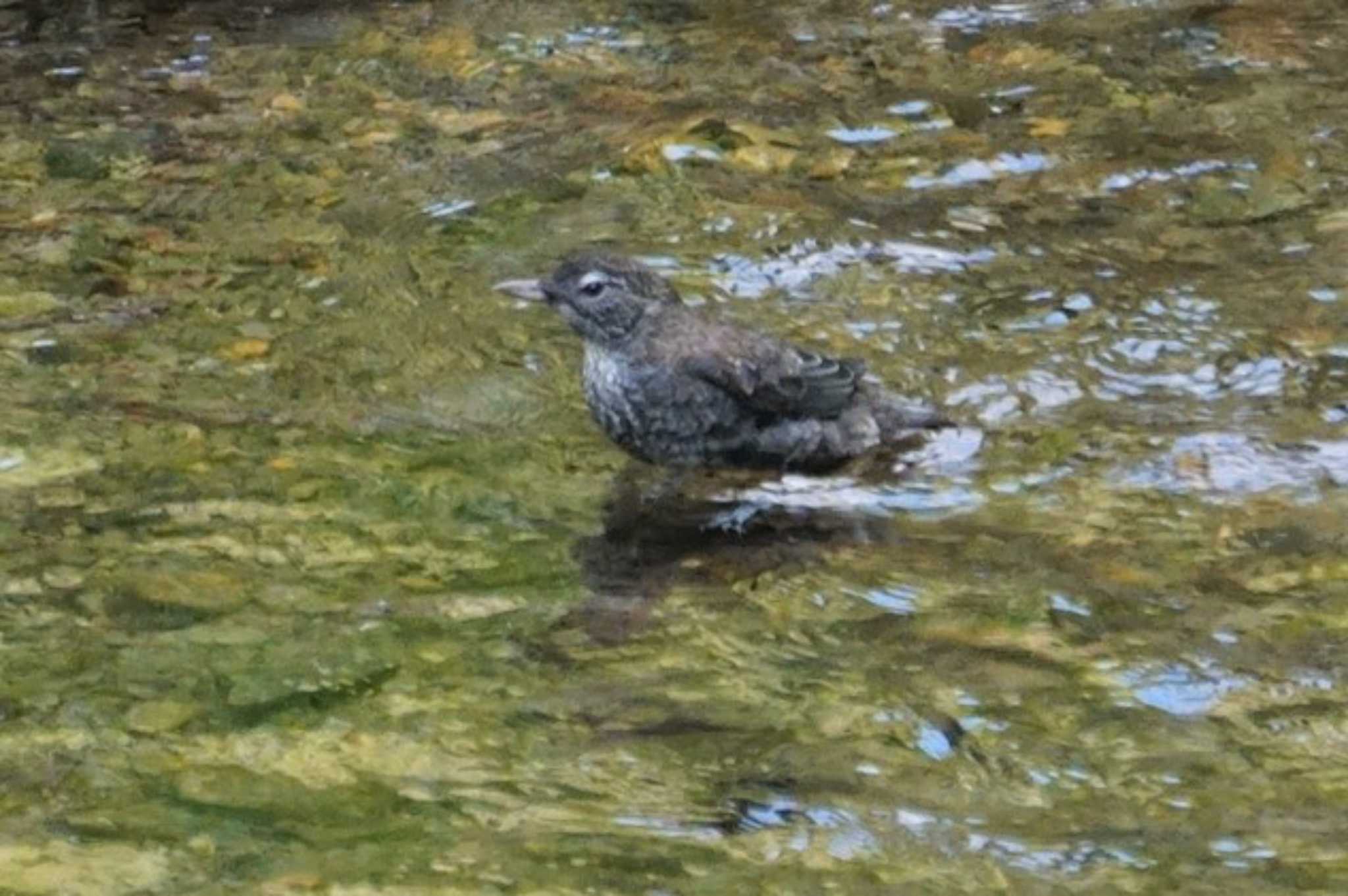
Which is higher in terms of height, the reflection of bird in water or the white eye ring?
the white eye ring

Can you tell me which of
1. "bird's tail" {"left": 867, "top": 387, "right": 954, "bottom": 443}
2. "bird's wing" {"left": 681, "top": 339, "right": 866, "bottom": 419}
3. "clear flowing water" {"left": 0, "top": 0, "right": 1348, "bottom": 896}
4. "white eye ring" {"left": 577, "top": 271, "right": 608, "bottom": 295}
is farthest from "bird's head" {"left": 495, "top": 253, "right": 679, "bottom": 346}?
A: "bird's tail" {"left": 867, "top": 387, "right": 954, "bottom": 443}

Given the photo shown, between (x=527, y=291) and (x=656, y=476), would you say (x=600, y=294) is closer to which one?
(x=527, y=291)

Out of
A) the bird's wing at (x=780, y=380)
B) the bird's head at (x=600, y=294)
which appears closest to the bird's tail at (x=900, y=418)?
the bird's wing at (x=780, y=380)

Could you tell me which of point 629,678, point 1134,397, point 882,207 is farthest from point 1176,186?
point 629,678

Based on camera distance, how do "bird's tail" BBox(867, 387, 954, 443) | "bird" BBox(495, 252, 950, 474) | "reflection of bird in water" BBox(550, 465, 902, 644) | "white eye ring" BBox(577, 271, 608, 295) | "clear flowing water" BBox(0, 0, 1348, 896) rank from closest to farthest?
"clear flowing water" BBox(0, 0, 1348, 896) → "reflection of bird in water" BBox(550, 465, 902, 644) → "bird" BBox(495, 252, 950, 474) → "bird's tail" BBox(867, 387, 954, 443) → "white eye ring" BBox(577, 271, 608, 295)

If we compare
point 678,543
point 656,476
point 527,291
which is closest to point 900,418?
point 656,476

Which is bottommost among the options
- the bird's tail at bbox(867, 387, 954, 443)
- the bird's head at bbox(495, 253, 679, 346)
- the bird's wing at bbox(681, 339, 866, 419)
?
the bird's tail at bbox(867, 387, 954, 443)

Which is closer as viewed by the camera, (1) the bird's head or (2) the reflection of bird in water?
Result: (2) the reflection of bird in water

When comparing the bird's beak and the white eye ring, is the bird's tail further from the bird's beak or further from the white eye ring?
the bird's beak

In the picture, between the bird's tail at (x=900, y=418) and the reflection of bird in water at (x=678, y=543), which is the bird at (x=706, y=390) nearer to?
the bird's tail at (x=900, y=418)

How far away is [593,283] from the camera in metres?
7.69

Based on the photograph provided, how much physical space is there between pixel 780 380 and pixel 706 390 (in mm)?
248

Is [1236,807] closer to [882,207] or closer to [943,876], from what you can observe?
[943,876]

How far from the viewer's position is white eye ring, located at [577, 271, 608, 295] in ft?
25.2
